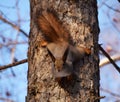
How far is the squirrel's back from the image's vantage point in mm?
1174

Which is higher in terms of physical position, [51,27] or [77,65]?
[51,27]

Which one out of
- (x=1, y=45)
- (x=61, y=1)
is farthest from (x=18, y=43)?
(x=61, y=1)

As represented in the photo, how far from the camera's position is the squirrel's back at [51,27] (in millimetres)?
1174

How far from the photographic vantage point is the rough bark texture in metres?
1.13

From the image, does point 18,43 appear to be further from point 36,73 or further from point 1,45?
point 36,73

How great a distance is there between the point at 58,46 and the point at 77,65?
0.30ft

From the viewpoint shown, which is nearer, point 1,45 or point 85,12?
point 85,12

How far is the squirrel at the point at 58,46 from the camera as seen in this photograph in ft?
3.57

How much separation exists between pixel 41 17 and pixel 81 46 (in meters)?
0.17

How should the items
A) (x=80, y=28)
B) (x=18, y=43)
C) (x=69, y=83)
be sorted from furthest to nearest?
(x=18, y=43) → (x=80, y=28) → (x=69, y=83)

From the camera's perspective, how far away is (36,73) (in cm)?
120

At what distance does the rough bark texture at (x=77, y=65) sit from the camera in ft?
3.72

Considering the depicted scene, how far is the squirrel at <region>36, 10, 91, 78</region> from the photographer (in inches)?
42.9

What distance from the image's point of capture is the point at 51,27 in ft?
3.86
